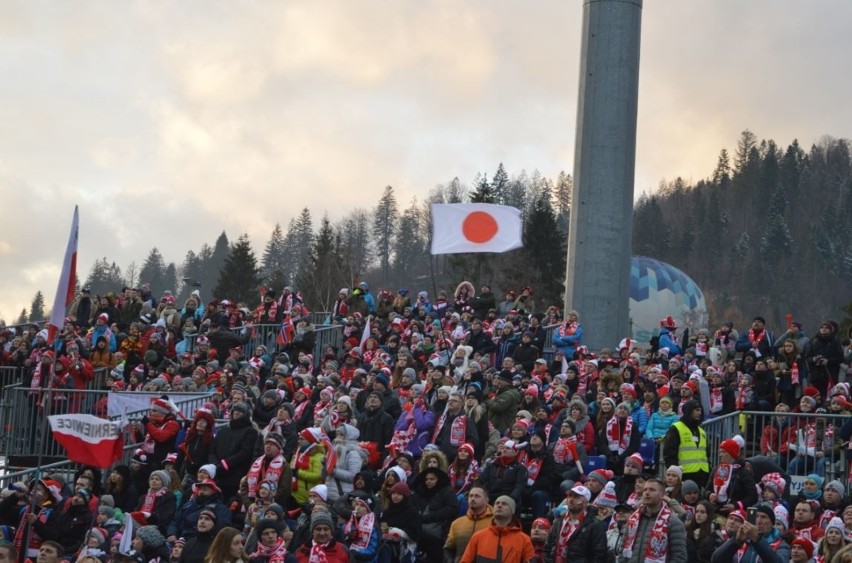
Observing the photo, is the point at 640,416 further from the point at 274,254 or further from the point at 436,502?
the point at 274,254

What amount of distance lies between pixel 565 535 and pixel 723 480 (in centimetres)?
252

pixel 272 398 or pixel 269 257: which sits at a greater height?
pixel 269 257

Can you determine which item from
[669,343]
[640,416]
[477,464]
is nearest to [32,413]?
[477,464]

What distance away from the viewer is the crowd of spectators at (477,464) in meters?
14.2

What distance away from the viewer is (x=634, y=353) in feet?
74.6

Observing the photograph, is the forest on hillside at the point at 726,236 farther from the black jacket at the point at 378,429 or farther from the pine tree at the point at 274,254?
the black jacket at the point at 378,429

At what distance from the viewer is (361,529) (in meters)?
15.0

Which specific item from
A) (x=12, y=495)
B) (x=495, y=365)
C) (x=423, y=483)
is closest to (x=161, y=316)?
(x=495, y=365)

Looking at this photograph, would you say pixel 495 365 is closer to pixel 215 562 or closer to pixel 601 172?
pixel 601 172

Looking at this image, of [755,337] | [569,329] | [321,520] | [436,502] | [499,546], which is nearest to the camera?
[499,546]

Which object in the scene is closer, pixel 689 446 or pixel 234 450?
pixel 689 446

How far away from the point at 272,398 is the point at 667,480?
6.82 m

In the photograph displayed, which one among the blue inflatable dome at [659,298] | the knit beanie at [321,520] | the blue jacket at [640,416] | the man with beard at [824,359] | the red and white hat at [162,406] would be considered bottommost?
the knit beanie at [321,520]

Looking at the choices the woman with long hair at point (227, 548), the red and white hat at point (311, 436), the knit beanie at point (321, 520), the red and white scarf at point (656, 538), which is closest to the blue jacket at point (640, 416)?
the red and white hat at point (311, 436)
